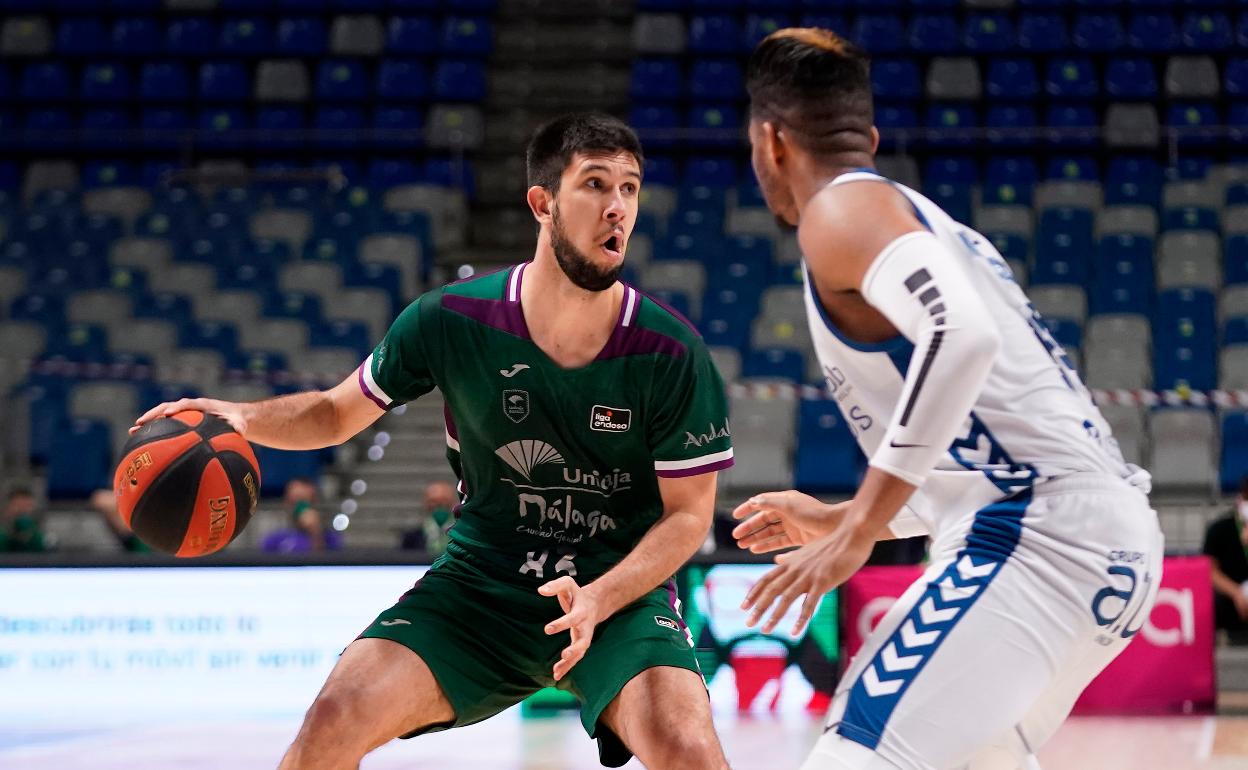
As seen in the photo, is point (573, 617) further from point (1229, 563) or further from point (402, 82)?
point (402, 82)

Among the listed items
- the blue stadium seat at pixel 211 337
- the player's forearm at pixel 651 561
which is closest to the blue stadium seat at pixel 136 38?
the blue stadium seat at pixel 211 337

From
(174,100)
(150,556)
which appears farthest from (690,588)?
(174,100)

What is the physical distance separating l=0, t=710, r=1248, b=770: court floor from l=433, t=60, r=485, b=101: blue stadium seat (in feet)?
32.3

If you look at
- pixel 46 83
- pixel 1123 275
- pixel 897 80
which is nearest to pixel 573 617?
pixel 1123 275

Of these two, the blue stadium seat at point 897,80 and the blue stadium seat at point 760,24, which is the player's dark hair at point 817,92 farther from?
the blue stadium seat at point 760,24

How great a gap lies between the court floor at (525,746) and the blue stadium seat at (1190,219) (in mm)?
6669

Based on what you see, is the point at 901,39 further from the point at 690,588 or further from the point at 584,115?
the point at 584,115

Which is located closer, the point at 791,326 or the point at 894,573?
the point at 894,573

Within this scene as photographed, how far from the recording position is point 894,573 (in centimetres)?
870

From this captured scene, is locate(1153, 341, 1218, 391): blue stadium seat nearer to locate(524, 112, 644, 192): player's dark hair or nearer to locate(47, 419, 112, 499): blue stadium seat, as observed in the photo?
locate(47, 419, 112, 499): blue stadium seat

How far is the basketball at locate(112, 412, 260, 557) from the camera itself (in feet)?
13.0

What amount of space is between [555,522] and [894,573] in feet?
16.5

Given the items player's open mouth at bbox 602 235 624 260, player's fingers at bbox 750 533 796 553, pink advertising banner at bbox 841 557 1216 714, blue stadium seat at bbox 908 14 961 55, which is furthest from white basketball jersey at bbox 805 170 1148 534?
blue stadium seat at bbox 908 14 961 55

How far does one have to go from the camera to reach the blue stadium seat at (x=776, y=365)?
12.2 meters
